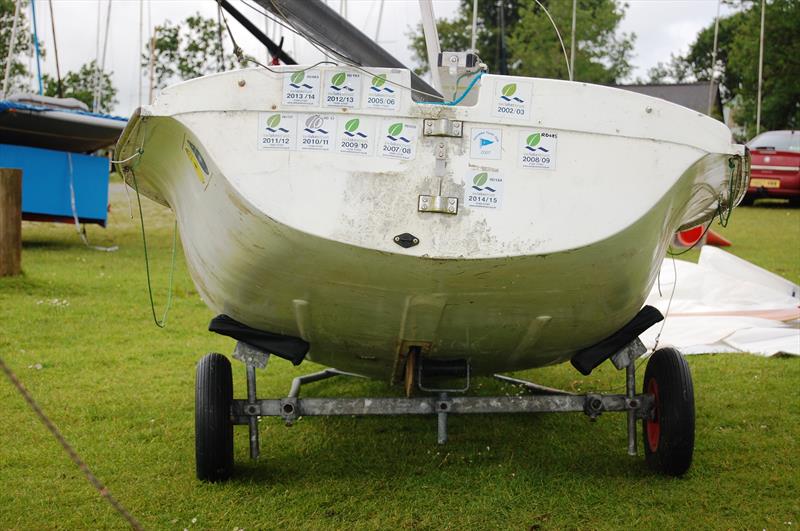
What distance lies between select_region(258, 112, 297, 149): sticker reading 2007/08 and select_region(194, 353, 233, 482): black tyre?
1220 millimetres

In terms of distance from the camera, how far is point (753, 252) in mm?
12977

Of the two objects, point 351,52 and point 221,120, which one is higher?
point 351,52

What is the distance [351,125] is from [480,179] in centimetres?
51

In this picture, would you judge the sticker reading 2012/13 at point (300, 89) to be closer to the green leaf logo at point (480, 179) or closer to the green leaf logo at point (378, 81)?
the green leaf logo at point (378, 81)

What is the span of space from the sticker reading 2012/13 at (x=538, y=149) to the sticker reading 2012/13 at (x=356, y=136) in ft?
1.82

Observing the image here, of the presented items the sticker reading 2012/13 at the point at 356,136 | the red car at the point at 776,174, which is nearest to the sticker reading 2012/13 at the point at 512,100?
the sticker reading 2012/13 at the point at 356,136

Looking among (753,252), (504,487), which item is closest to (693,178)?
(504,487)

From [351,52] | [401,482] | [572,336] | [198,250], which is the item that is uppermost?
[351,52]

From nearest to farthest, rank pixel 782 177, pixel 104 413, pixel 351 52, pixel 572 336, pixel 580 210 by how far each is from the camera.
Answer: pixel 580 210
pixel 572 336
pixel 351 52
pixel 104 413
pixel 782 177

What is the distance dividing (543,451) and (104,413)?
2.47 meters

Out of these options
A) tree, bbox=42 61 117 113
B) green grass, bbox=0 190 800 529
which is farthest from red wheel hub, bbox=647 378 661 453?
tree, bbox=42 61 117 113

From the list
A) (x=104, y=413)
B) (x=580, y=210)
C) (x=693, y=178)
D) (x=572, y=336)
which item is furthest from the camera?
(x=104, y=413)

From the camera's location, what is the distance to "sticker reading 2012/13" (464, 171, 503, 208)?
10.8ft

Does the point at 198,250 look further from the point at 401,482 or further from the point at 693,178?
the point at 693,178
